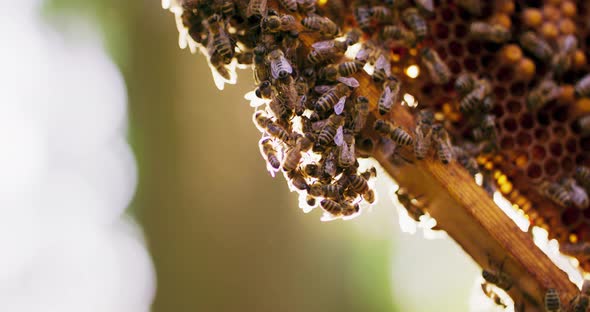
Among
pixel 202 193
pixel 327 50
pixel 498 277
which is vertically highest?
pixel 327 50

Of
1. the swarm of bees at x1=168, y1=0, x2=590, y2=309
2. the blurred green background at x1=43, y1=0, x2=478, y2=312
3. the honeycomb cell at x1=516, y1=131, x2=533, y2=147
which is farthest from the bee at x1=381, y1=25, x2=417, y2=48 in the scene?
the blurred green background at x1=43, y1=0, x2=478, y2=312

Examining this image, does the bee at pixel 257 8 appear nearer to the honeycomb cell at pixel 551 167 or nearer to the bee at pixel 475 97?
the bee at pixel 475 97

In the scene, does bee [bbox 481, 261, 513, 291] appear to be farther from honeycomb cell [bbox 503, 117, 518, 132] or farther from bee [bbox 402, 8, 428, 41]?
bee [bbox 402, 8, 428, 41]

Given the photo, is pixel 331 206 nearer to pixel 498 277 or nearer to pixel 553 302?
pixel 498 277

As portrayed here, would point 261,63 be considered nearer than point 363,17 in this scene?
No

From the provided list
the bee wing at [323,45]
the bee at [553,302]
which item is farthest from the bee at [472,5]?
the bee at [553,302]

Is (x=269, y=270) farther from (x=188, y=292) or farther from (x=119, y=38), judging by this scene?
(x=119, y=38)

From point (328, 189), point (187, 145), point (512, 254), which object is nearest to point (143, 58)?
point (187, 145)

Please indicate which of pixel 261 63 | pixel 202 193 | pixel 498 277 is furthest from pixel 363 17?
pixel 202 193
